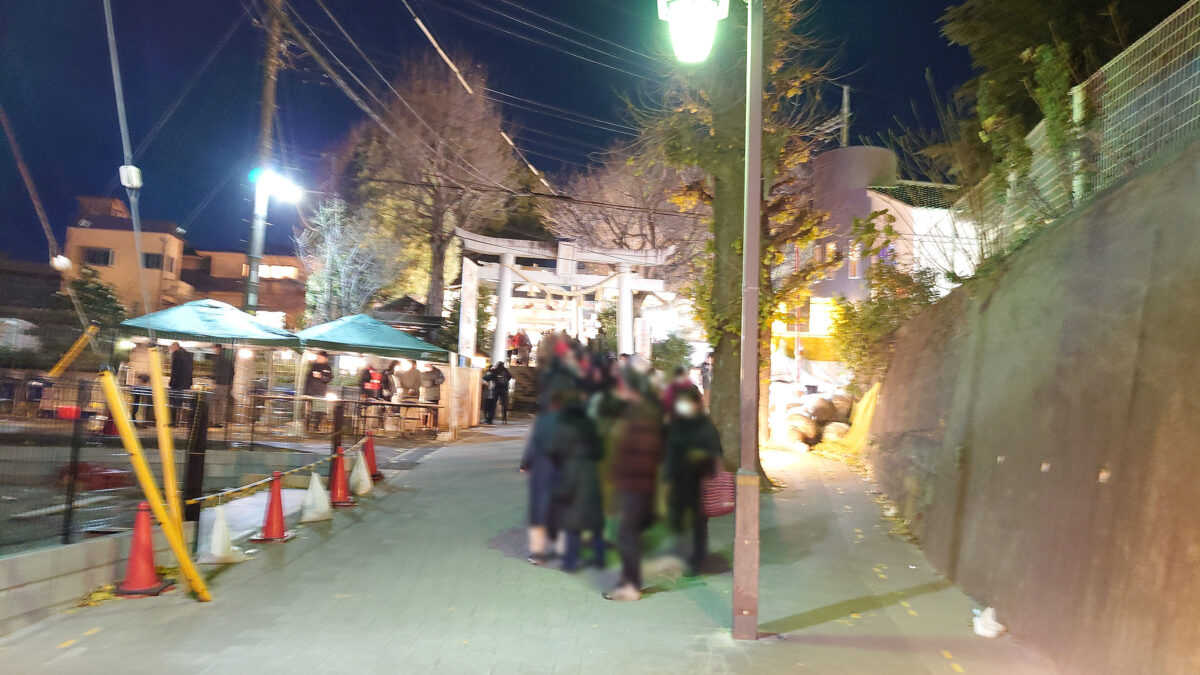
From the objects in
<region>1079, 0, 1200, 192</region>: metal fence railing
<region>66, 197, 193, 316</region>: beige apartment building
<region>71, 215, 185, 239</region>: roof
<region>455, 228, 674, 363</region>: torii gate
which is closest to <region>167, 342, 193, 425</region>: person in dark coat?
<region>455, 228, 674, 363</region>: torii gate

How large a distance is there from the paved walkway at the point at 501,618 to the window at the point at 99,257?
3555cm

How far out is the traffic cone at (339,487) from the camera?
11.9m

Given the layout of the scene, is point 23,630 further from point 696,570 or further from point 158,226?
point 158,226

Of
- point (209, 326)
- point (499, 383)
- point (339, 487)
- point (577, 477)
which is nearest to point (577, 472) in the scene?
point (577, 477)

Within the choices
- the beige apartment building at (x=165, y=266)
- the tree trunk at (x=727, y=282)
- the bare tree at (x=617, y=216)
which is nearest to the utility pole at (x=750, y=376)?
the tree trunk at (x=727, y=282)

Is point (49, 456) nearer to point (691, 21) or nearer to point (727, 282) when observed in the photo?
point (727, 282)

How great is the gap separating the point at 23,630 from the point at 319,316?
2819 cm

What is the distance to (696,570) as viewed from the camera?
2.25 metres

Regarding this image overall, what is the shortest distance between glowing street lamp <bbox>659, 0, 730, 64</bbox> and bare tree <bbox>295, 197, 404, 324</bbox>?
31.6 m

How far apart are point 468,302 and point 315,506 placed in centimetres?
396

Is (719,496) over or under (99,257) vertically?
under

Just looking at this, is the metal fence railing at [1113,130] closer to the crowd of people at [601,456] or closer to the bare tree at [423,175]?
the crowd of people at [601,456]

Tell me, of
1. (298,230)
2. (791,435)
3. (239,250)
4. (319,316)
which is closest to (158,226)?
(239,250)

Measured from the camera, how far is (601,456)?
200 cm
